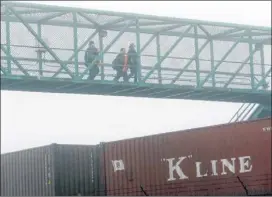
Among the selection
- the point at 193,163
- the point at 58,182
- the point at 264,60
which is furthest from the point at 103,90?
the point at 264,60

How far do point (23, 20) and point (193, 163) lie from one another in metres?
8.98

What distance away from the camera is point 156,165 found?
24.5m

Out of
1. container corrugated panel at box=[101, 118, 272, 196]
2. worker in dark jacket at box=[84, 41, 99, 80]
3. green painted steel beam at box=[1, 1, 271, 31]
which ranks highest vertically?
green painted steel beam at box=[1, 1, 271, 31]

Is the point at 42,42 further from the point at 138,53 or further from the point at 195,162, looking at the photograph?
the point at 195,162

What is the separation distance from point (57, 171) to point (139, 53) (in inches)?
245

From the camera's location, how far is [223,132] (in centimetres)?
2242

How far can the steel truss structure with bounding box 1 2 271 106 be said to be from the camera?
25.7 m

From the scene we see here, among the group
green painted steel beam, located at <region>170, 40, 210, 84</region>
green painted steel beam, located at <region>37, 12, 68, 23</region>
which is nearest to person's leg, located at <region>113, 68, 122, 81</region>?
green painted steel beam, located at <region>170, 40, 210, 84</region>

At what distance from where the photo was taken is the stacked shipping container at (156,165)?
70.6 ft

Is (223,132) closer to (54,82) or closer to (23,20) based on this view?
(54,82)

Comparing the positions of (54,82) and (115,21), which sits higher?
(115,21)

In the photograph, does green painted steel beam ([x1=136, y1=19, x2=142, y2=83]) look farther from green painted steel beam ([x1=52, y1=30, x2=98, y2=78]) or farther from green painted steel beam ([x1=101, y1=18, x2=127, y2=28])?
green painted steel beam ([x1=52, y1=30, x2=98, y2=78])

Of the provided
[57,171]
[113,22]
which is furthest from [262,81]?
[57,171]

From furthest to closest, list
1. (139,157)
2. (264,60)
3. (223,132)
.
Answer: (264,60) < (139,157) < (223,132)
